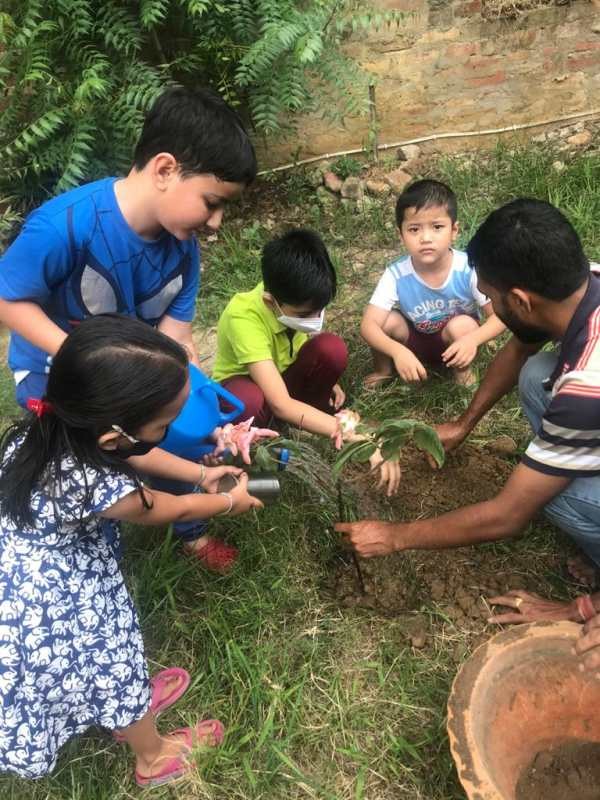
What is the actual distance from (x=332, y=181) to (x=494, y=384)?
8.24 ft

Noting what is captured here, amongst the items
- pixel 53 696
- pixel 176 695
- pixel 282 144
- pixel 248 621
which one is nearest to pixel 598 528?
pixel 248 621

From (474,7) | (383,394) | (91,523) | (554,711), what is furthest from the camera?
(474,7)

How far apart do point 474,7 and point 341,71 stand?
102cm

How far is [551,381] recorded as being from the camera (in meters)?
1.90

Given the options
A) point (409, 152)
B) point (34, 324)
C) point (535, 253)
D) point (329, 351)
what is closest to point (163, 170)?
point (34, 324)

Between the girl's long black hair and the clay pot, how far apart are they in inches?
37.3

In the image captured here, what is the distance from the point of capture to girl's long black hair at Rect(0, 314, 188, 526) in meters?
1.28

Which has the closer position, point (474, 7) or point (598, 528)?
point (598, 528)

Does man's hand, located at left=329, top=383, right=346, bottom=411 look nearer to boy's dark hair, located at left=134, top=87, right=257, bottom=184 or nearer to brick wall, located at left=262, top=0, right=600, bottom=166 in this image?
boy's dark hair, located at left=134, top=87, right=257, bottom=184

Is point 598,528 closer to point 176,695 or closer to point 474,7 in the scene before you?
point 176,695

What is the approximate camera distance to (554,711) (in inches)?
63.9

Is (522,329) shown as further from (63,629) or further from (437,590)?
(63,629)

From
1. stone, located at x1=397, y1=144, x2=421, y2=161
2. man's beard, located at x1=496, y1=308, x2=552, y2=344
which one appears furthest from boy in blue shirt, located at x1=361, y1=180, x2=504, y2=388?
stone, located at x1=397, y1=144, x2=421, y2=161

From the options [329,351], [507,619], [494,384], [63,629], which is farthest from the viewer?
[329,351]
